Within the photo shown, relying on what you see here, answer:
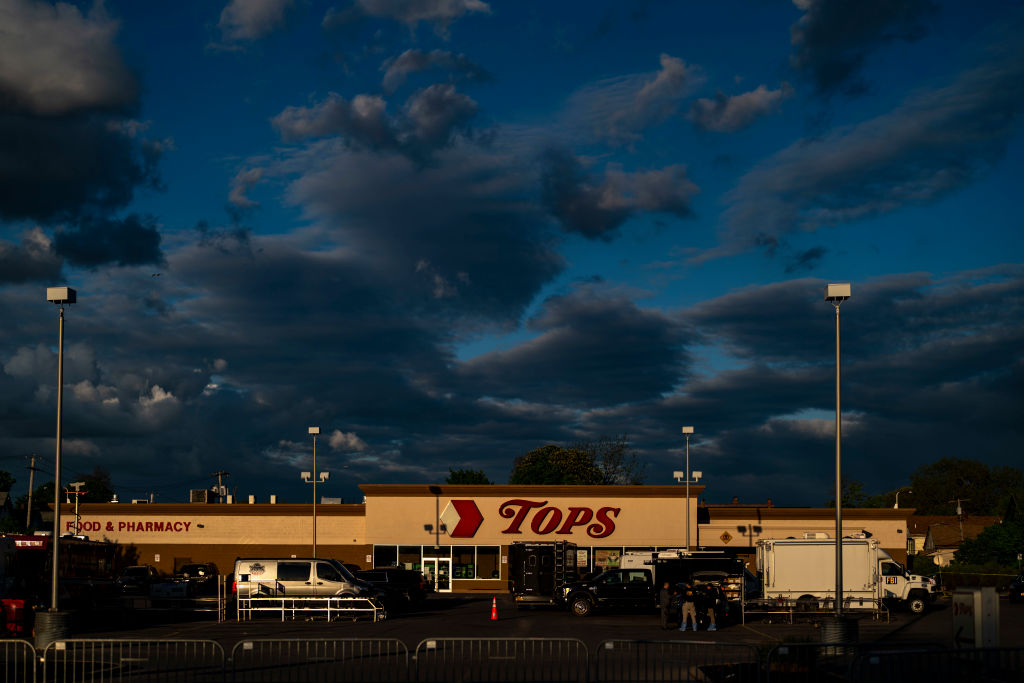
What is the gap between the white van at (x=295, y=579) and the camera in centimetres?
3194

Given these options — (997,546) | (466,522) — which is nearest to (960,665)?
(466,522)

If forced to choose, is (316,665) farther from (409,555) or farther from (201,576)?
(409,555)

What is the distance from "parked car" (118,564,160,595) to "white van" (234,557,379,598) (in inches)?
249

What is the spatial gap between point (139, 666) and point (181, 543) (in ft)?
129

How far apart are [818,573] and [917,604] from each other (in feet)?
17.1

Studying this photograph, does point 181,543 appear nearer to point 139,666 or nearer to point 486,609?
point 486,609

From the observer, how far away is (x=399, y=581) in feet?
128

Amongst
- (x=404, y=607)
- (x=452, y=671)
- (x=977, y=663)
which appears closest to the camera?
(x=977, y=663)

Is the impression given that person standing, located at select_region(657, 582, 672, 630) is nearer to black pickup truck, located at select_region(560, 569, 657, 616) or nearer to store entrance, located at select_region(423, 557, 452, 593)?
black pickup truck, located at select_region(560, 569, 657, 616)

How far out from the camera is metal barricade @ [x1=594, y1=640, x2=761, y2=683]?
17.5 m

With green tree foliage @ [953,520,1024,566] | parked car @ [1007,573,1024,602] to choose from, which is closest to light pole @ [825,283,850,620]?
parked car @ [1007,573,1024,602]

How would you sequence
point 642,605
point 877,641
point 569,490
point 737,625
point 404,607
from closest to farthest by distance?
point 877,641, point 737,625, point 642,605, point 404,607, point 569,490

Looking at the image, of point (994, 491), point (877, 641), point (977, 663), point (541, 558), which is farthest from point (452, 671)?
point (994, 491)

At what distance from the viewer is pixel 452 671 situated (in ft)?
58.4
